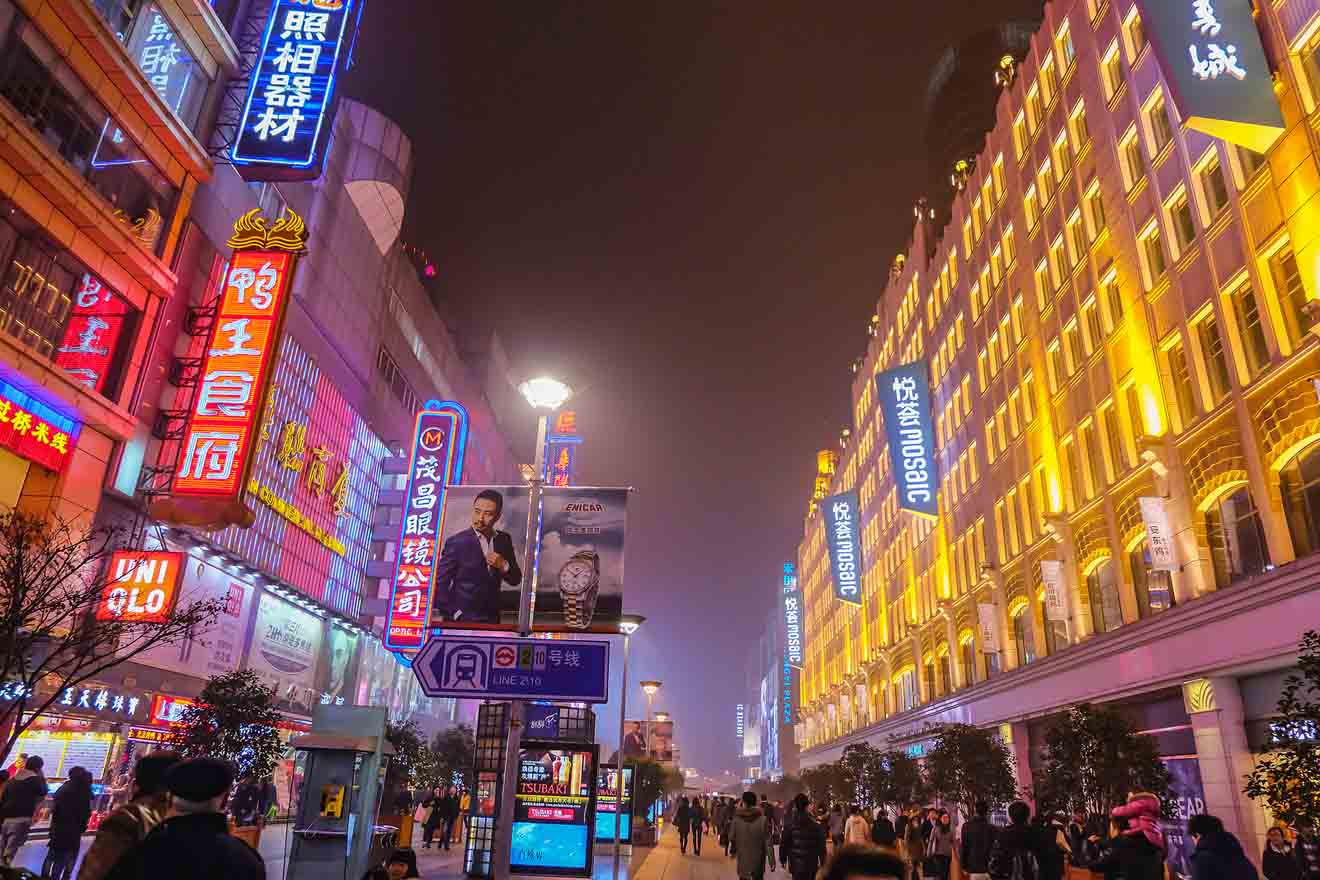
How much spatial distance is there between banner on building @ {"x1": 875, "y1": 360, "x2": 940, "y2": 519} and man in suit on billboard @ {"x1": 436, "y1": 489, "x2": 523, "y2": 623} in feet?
106

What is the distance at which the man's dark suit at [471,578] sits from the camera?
41.7ft

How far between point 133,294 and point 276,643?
77.6 feet

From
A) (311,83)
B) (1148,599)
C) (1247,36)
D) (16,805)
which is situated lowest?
(16,805)

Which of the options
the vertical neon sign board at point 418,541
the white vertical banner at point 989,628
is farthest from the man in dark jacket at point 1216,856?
the vertical neon sign board at point 418,541

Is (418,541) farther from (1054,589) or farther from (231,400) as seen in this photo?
(1054,589)

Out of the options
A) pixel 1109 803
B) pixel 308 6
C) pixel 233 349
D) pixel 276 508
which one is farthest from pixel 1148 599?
pixel 276 508

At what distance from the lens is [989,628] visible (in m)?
33.9

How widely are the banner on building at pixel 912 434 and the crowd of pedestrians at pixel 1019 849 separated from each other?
22417 millimetres

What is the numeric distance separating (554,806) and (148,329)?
20.9 metres

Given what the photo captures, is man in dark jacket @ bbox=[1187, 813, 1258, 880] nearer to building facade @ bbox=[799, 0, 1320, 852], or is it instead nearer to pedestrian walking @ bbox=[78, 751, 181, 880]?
pedestrian walking @ bbox=[78, 751, 181, 880]

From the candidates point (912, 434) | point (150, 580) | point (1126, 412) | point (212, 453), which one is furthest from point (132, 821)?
point (912, 434)

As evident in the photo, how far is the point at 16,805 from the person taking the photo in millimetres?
13469

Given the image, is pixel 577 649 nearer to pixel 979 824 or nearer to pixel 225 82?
pixel 979 824

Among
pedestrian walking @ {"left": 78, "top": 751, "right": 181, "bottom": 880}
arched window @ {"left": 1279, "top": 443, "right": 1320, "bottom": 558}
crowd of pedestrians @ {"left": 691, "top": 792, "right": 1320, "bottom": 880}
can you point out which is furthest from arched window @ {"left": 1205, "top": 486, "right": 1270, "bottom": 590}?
pedestrian walking @ {"left": 78, "top": 751, "right": 181, "bottom": 880}
